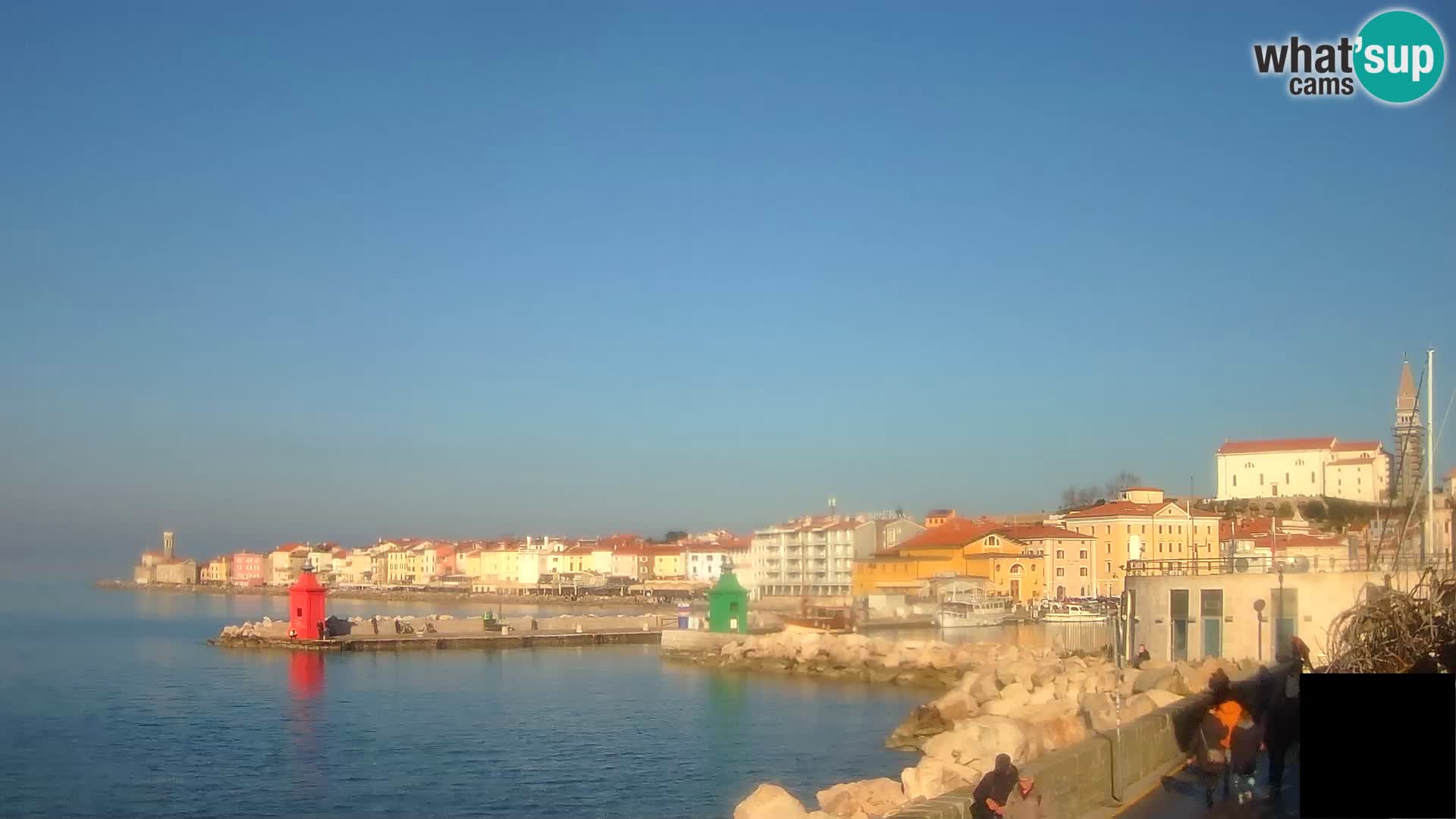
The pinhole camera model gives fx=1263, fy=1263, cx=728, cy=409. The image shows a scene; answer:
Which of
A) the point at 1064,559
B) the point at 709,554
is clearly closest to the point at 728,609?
the point at 1064,559

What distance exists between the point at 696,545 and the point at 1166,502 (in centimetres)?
5172

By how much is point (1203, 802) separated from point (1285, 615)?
1011 centimetres

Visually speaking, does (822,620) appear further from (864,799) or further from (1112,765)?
(1112,765)

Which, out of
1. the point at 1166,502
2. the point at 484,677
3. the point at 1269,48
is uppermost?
the point at 1269,48

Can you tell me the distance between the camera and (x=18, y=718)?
86.7ft

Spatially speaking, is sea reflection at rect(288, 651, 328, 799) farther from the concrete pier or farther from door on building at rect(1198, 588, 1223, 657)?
door on building at rect(1198, 588, 1223, 657)

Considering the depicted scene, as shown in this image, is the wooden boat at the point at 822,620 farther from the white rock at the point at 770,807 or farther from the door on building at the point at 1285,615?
the white rock at the point at 770,807

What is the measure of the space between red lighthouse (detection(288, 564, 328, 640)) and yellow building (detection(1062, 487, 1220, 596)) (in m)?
26.7

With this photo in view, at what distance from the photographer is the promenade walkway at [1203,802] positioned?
7.65 metres

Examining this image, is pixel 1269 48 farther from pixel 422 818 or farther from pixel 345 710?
pixel 345 710

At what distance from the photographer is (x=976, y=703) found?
71.3 feet

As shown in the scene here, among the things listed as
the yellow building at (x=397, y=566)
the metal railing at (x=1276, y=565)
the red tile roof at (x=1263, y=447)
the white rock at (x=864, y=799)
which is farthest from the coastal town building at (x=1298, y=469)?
the yellow building at (x=397, y=566)

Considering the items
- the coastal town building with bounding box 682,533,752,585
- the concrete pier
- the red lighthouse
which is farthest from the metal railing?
the coastal town building with bounding box 682,533,752,585

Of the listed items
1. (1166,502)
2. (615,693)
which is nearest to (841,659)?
(615,693)
